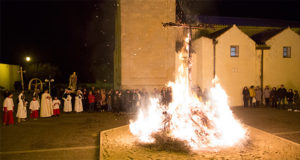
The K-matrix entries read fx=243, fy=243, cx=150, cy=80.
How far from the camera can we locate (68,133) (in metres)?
10.9

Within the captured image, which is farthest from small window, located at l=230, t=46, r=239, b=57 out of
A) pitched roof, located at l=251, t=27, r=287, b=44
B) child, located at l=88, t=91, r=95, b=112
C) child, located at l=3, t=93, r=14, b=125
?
child, located at l=3, t=93, r=14, b=125

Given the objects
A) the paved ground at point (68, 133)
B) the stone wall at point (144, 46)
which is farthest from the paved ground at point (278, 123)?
the stone wall at point (144, 46)

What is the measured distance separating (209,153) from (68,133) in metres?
6.33

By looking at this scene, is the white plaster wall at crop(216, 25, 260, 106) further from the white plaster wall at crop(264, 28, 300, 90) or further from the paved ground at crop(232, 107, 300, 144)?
the paved ground at crop(232, 107, 300, 144)

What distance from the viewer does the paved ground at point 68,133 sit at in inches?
319

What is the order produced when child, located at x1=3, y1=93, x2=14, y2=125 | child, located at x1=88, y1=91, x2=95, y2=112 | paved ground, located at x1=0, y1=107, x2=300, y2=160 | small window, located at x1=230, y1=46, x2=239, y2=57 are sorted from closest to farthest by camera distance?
paved ground, located at x1=0, y1=107, x2=300, y2=160, child, located at x1=3, y1=93, x2=14, y2=125, child, located at x1=88, y1=91, x2=95, y2=112, small window, located at x1=230, y1=46, x2=239, y2=57

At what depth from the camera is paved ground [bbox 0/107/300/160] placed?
8.10 m

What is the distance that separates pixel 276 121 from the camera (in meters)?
13.6

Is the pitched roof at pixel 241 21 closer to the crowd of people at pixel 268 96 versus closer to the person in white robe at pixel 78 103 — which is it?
the crowd of people at pixel 268 96

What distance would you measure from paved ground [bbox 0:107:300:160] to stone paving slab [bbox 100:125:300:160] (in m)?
0.63

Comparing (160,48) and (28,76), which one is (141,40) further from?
(28,76)

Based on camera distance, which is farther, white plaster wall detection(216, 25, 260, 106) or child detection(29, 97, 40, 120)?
white plaster wall detection(216, 25, 260, 106)

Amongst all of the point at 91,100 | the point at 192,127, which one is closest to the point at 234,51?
the point at 91,100

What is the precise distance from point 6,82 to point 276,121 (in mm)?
31379
